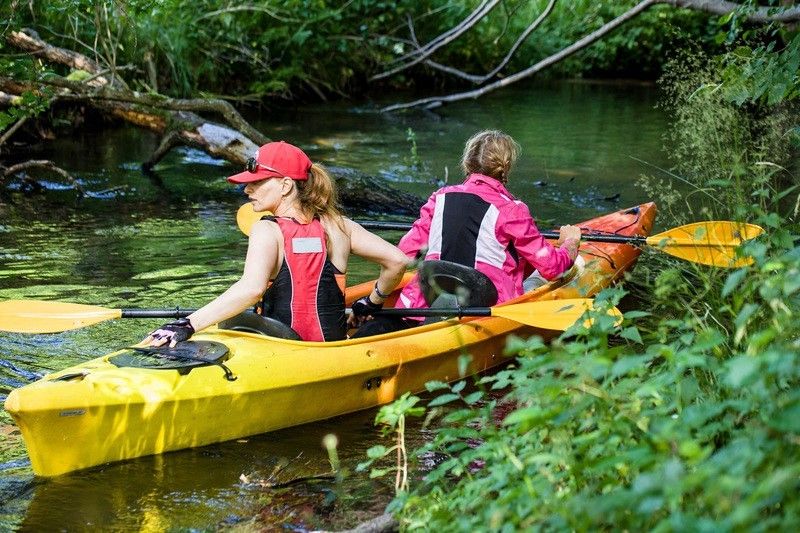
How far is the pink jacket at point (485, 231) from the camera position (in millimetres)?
4906

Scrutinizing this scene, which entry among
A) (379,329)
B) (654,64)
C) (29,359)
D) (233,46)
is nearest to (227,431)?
(379,329)

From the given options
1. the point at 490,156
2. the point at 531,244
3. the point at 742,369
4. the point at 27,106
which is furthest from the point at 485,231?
the point at 27,106

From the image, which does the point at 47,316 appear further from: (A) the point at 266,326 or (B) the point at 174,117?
(B) the point at 174,117

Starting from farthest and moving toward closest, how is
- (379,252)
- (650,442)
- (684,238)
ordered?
(684,238)
(379,252)
(650,442)

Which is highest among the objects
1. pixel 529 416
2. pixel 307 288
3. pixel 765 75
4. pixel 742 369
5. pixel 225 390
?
pixel 765 75

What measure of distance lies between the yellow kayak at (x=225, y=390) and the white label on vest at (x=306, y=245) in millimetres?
397

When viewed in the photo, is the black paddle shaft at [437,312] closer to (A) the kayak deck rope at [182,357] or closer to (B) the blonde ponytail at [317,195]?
(B) the blonde ponytail at [317,195]

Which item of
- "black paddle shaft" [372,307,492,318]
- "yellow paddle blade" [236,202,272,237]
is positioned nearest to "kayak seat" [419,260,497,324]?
"black paddle shaft" [372,307,492,318]

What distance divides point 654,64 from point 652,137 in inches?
390

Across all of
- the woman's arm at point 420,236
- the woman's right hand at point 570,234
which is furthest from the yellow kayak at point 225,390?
the woman's right hand at point 570,234

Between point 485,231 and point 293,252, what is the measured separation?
1.16 m

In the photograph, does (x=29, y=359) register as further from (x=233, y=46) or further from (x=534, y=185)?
(x=233, y=46)

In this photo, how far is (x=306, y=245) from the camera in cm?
418

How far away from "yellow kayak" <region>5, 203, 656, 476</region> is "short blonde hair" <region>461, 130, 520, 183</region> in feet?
2.17
